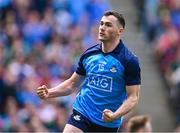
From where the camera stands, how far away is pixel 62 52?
16859 mm

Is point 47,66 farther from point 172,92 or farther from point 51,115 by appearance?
point 172,92

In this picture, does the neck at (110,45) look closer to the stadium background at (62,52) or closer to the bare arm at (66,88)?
the bare arm at (66,88)

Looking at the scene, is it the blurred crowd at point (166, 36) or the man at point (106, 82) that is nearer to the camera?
the man at point (106, 82)

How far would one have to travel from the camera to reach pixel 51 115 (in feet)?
50.5

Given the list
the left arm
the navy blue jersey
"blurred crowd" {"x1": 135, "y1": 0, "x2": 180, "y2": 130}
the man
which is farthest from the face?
"blurred crowd" {"x1": 135, "y1": 0, "x2": 180, "y2": 130}

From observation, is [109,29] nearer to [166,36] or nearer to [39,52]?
[39,52]

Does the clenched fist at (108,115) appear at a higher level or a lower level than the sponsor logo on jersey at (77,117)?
higher

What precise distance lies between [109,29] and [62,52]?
6853 millimetres

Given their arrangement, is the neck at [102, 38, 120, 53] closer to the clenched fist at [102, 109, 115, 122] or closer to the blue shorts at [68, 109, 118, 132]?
the blue shorts at [68, 109, 118, 132]

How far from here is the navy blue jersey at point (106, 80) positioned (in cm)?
997

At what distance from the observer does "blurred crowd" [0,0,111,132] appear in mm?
15297

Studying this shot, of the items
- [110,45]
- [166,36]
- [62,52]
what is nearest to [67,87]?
[110,45]

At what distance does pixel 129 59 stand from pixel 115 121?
772 millimetres

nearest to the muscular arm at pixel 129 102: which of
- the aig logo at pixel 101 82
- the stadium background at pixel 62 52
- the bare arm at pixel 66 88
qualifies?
the aig logo at pixel 101 82
